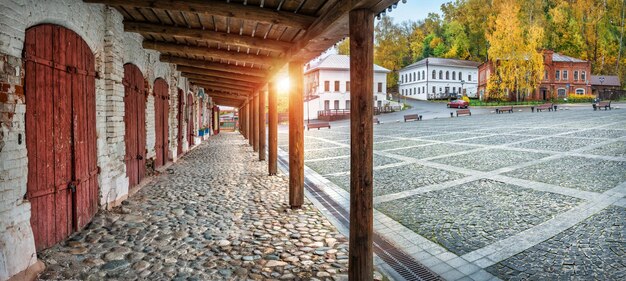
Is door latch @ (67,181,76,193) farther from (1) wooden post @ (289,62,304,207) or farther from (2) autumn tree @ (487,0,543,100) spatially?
(2) autumn tree @ (487,0,543,100)

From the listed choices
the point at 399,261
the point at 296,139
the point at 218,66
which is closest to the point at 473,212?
the point at 399,261

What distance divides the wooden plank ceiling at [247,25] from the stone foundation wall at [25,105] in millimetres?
382

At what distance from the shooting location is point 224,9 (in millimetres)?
4430

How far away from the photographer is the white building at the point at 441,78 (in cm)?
5912

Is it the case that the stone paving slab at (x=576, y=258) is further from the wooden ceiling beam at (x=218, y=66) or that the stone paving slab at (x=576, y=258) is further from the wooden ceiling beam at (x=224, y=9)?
the wooden ceiling beam at (x=218, y=66)

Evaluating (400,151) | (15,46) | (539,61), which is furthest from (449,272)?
(539,61)

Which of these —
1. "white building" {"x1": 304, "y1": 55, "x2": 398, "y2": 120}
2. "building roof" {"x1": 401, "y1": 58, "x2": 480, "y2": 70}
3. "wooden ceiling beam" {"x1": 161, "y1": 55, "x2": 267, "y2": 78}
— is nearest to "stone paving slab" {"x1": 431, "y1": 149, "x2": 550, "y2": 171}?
"wooden ceiling beam" {"x1": 161, "y1": 55, "x2": 267, "y2": 78}

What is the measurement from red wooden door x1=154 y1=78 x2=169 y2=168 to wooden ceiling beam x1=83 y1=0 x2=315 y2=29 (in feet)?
14.3

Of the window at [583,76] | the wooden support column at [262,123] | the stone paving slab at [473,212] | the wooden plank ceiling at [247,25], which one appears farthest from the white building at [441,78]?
the wooden plank ceiling at [247,25]

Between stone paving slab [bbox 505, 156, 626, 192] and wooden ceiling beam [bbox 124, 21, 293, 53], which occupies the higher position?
wooden ceiling beam [bbox 124, 21, 293, 53]

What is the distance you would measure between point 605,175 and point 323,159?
7051 millimetres

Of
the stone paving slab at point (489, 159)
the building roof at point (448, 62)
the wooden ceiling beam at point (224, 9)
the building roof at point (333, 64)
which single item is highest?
the building roof at point (448, 62)

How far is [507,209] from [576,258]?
71.3 inches

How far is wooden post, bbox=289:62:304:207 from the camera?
5946 millimetres
